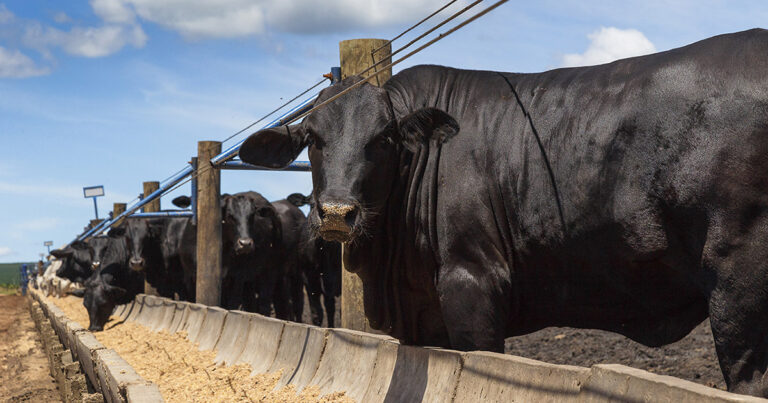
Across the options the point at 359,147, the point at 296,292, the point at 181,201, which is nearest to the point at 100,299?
the point at 181,201

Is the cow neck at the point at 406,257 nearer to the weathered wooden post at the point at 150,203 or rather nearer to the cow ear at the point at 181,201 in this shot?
the cow ear at the point at 181,201

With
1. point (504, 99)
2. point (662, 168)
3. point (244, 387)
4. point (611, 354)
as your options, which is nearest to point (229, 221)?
point (611, 354)

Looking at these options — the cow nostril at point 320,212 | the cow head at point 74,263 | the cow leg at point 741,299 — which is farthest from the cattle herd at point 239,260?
the cow leg at point 741,299

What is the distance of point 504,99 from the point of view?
4992 mm

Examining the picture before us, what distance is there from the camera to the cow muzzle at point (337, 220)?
4613 millimetres

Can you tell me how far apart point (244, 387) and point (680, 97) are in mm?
4193

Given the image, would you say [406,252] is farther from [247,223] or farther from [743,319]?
[247,223]

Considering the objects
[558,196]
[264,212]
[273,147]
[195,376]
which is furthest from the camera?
[264,212]

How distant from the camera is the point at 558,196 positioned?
14.6ft

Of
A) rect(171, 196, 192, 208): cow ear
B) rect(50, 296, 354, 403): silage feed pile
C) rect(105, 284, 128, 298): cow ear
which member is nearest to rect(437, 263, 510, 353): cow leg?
rect(50, 296, 354, 403): silage feed pile

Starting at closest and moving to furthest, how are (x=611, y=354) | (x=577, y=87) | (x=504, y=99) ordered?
(x=577, y=87) → (x=504, y=99) → (x=611, y=354)

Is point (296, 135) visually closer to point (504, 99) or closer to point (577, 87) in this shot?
point (504, 99)

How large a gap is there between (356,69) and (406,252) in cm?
225

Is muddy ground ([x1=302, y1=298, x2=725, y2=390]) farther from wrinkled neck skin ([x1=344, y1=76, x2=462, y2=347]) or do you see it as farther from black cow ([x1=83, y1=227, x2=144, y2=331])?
black cow ([x1=83, y1=227, x2=144, y2=331])
